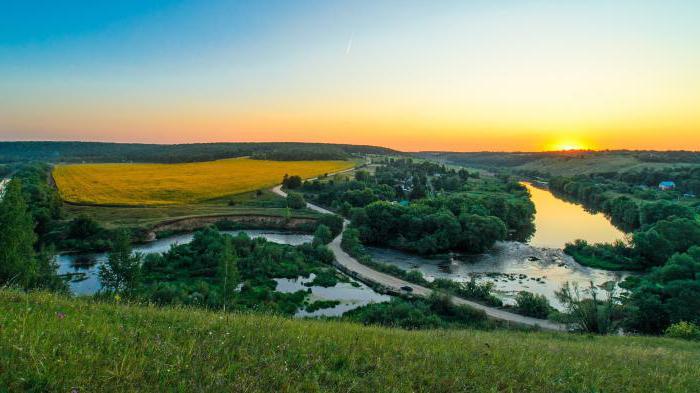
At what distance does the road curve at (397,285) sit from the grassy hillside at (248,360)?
2232 cm

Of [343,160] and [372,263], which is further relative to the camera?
[343,160]

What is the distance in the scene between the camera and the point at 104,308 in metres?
7.81

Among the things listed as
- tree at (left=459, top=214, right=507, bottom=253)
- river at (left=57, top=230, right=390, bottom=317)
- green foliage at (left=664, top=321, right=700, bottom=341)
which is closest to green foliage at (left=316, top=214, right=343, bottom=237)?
tree at (left=459, top=214, right=507, bottom=253)

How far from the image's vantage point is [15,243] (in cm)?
2364

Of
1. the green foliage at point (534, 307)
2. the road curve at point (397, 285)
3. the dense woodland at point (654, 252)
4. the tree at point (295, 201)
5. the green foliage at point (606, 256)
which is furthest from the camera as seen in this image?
the tree at point (295, 201)

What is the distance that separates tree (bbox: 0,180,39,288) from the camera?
2277cm

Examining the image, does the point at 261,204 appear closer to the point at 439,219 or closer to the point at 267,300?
the point at 439,219

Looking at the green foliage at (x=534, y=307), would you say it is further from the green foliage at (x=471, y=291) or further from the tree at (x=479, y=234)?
the tree at (x=479, y=234)

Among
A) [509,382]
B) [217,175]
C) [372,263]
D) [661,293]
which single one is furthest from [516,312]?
[217,175]

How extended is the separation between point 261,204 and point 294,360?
259 ft

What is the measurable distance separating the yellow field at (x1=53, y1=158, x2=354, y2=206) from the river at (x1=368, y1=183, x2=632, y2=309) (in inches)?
1875

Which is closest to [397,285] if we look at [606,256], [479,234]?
[479,234]

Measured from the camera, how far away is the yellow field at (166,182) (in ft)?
261

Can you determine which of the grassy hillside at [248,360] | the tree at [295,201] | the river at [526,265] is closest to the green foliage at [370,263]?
the river at [526,265]
